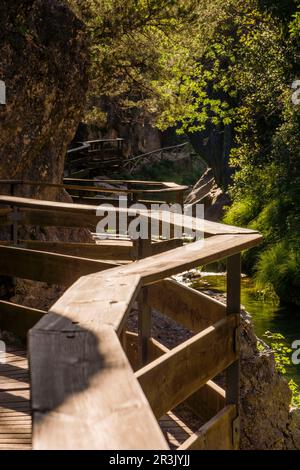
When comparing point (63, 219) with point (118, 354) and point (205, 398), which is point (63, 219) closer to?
point (205, 398)

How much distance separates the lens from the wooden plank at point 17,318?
6582mm

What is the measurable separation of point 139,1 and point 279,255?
7765 mm

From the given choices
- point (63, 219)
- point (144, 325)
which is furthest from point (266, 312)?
point (144, 325)

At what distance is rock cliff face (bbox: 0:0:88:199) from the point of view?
1252 cm

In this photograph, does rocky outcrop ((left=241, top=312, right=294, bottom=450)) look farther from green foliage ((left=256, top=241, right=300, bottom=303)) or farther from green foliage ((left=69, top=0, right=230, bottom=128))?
green foliage ((left=256, top=241, right=300, bottom=303))

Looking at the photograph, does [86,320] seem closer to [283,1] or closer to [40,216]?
[40,216]

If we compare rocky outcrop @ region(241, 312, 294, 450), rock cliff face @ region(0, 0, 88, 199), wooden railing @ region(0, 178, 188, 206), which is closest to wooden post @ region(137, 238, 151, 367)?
rocky outcrop @ region(241, 312, 294, 450)

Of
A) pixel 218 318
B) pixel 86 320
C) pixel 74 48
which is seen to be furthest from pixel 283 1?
pixel 86 320

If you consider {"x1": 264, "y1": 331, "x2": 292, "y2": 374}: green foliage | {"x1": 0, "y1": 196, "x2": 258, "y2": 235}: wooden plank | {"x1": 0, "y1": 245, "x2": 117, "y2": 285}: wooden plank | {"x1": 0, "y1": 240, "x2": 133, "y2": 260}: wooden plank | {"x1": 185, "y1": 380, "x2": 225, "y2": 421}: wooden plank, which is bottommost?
{"x1": 264, "y1": 331, "x2": 292, "y2": 374}: green foliage

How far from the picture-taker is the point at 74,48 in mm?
14148

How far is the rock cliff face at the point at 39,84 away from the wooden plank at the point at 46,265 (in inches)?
249

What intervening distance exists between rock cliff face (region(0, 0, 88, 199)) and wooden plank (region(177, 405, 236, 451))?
8440 mm

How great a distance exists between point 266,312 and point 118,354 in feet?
54.0

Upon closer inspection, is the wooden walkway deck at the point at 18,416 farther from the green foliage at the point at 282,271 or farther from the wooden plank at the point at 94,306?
the green foliage at the point at 282,271
